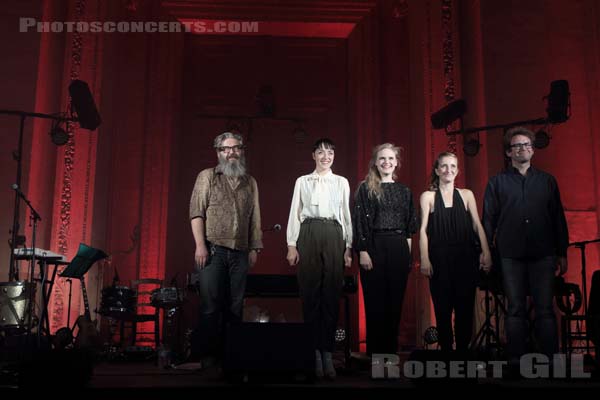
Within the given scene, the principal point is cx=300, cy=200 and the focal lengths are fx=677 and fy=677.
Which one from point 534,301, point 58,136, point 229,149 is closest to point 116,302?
point 58,136

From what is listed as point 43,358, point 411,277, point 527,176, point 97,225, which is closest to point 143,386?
point 43,358

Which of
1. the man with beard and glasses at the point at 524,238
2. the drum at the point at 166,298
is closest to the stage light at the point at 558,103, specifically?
the man with beard and glasses at the point at 524,238

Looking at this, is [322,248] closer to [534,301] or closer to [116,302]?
[534,301]

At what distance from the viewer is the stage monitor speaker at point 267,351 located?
376cm

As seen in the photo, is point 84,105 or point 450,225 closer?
point 450,225

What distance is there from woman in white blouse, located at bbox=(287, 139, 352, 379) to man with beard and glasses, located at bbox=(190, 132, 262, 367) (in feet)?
1.04

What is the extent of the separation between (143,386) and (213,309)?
764 millimetres

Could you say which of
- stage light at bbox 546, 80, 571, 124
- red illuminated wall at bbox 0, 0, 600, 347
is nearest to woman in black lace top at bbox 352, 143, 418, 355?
stage light at bbox 546, 80, 571, 124

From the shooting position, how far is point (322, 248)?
14.5 ft

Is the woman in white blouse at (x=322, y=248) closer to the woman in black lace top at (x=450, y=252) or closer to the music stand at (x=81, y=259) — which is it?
the woman in black lace top at (x=450, y=252)

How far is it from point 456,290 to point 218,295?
1.53 m

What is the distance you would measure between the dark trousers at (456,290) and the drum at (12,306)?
3.88m

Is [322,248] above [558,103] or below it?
below

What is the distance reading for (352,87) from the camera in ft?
32.1
